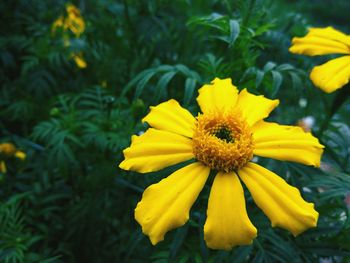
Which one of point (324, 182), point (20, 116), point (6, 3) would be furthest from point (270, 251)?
point (6, 3)

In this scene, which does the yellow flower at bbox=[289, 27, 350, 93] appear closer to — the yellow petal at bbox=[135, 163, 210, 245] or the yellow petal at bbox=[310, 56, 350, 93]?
the yellow petal at bbox=[310, 56, 350, 93]

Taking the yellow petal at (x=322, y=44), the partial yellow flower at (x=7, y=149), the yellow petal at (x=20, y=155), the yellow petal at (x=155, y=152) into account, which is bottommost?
the yellow petal at (x=20, y=155)

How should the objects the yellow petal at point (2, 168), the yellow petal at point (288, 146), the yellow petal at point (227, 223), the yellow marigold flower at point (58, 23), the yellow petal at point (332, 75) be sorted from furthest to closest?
the yellow marigold flower at point (58, 23)
the yellow petal at point (2, 168)
the yellow petal at point (332, 75)
the yellow petal at point (288, 146)
the yellow petal at point (227, 223)

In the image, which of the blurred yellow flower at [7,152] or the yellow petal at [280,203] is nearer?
the yellow petal at [280,203]

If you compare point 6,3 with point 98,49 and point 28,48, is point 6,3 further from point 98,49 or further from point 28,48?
point 98,49

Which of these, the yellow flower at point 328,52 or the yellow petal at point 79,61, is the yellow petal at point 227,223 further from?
the yellow petal at point 79,61

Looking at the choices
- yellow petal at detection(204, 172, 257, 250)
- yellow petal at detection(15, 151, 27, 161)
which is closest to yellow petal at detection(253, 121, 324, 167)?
yellow petal at detection(204, 172, 257, 250)

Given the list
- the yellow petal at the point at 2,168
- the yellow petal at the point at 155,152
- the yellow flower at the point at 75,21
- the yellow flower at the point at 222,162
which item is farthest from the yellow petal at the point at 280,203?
the yellow flower at the point at 75,21

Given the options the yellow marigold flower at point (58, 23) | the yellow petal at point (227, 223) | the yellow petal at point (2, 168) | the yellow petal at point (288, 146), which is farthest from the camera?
the yellow marigold flower at point (58, 23)
